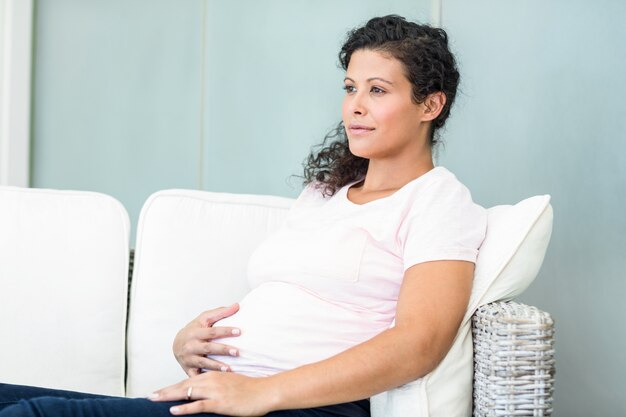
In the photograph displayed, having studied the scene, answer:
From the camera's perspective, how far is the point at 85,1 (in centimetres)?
322

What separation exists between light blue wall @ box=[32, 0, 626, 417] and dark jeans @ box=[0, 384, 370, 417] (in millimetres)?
911

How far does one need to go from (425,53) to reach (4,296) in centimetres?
116

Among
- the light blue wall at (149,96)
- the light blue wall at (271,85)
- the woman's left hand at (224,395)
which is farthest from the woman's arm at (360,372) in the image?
the light blue wall at (149,96)

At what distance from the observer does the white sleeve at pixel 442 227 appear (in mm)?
1440

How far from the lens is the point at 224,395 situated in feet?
4.35

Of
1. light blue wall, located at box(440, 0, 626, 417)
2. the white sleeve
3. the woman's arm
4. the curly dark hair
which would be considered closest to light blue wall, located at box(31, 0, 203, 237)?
light blue wall, located at box(440, 0, 626, 417)

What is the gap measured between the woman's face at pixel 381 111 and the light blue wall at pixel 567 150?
63cm

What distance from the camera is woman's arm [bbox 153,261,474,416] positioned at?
52.3 inches

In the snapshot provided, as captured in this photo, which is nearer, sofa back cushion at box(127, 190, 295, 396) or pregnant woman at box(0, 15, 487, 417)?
pregnant woman at box(0, 15, 487, 417)

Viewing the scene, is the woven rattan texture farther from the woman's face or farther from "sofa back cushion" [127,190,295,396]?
"sofa back cushion" [127,190,295,396]

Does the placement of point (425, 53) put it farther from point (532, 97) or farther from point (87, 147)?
point (87, 147)

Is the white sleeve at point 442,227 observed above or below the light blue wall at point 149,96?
below

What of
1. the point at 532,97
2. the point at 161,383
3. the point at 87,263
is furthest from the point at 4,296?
the point at 532,97

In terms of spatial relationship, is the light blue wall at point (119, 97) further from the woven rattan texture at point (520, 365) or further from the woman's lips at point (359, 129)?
the woven rattan texture at point (520, 365)
